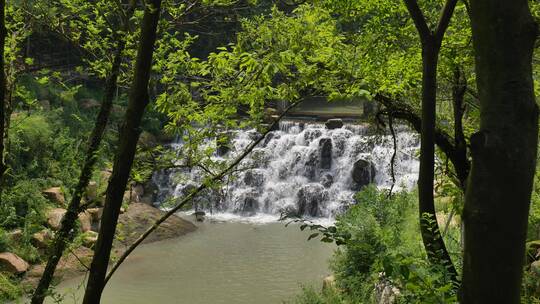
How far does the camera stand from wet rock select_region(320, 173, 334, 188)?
71.3 ft

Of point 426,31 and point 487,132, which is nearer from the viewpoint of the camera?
point 487,132

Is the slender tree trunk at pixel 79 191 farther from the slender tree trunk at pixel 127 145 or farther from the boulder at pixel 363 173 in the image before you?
the boulder at pixel 363 173

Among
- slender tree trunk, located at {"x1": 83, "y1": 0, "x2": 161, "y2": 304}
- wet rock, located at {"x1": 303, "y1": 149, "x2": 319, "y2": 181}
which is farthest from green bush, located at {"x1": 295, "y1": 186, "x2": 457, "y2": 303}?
wet rock, located at {"x1": 303, "y1": 149, "x2": 319, "y2": 181}

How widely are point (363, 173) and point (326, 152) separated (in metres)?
→ 2.17

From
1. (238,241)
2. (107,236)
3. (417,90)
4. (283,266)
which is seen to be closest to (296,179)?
(238,241)

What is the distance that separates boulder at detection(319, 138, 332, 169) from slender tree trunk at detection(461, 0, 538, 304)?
2095cm

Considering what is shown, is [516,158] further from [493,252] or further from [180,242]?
[180,242]

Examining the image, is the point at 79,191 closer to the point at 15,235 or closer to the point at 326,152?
the point at 15,235

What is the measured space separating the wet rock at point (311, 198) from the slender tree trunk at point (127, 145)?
1802 cm

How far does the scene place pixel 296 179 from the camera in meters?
22.5

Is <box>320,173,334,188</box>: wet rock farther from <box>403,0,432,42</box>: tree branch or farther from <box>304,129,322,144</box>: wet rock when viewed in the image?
<box>403,0,432,42</box>: tree branch

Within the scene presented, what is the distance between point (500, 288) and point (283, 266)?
12.4 meters

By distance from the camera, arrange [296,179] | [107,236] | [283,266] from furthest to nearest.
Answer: [296,179] < [283,266] < [107,236]

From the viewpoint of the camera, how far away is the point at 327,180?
2192 centimetres
